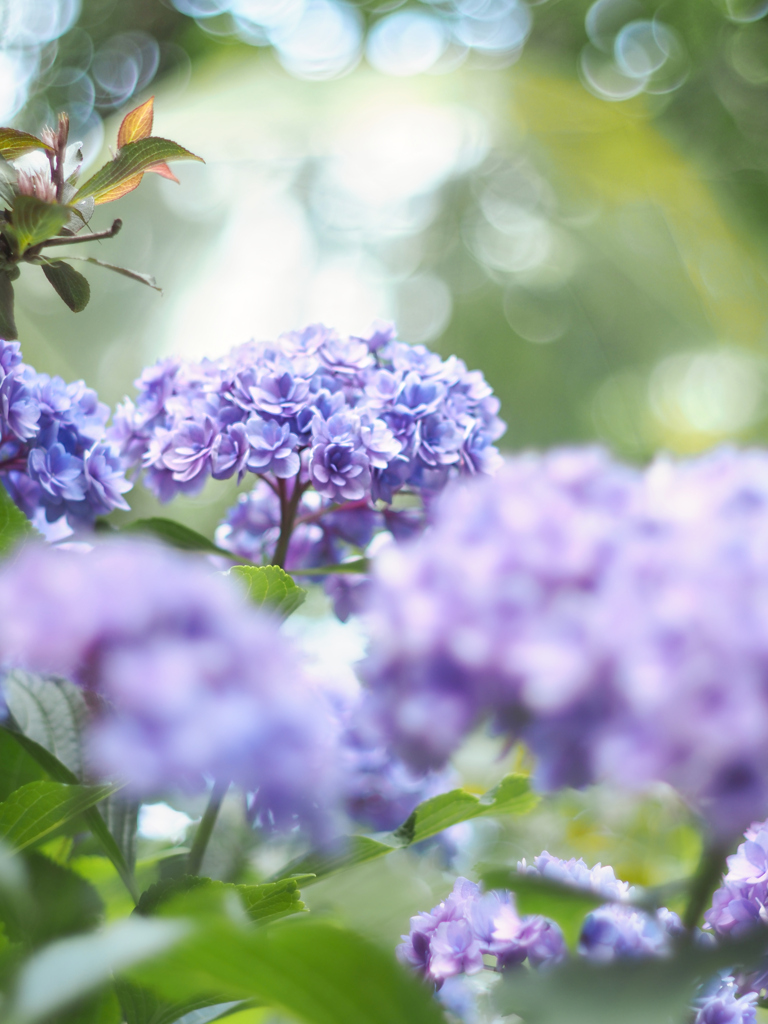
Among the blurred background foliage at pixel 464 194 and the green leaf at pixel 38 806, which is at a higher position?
the green leaf at pixel 38 806

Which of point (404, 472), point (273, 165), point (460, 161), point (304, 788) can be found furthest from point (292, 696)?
point (460, 161)

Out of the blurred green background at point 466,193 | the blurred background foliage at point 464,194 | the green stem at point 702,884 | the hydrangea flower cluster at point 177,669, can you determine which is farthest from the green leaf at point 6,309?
the blurred green background at point 466,193

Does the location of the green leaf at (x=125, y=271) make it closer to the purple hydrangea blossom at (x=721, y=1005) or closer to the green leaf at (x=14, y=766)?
the green leaf at (x=14, y=766)

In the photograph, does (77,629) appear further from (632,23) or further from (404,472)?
(632,23)

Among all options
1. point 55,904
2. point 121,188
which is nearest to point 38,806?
point 55,904

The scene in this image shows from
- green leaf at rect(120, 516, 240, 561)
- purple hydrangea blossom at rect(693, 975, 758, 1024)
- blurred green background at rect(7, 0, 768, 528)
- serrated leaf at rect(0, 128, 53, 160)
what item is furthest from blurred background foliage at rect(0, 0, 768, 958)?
purple hydrangea blossom at rect(693, 975, 758, 1024)

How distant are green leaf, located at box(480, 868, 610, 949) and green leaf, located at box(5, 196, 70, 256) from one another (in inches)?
11.4

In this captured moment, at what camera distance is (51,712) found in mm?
428

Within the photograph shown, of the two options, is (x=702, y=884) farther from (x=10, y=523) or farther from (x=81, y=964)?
(x=10, y=523)

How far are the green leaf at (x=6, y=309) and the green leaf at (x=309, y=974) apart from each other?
0.29 meters

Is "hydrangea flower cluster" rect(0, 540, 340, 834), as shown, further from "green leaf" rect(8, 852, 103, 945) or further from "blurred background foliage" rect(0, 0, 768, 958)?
"blurred background foliage" rect(0, 0, 768, 958)

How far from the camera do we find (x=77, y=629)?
0.58 ft

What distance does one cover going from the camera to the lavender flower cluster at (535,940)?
28 cm

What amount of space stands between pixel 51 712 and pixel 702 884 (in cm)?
32
